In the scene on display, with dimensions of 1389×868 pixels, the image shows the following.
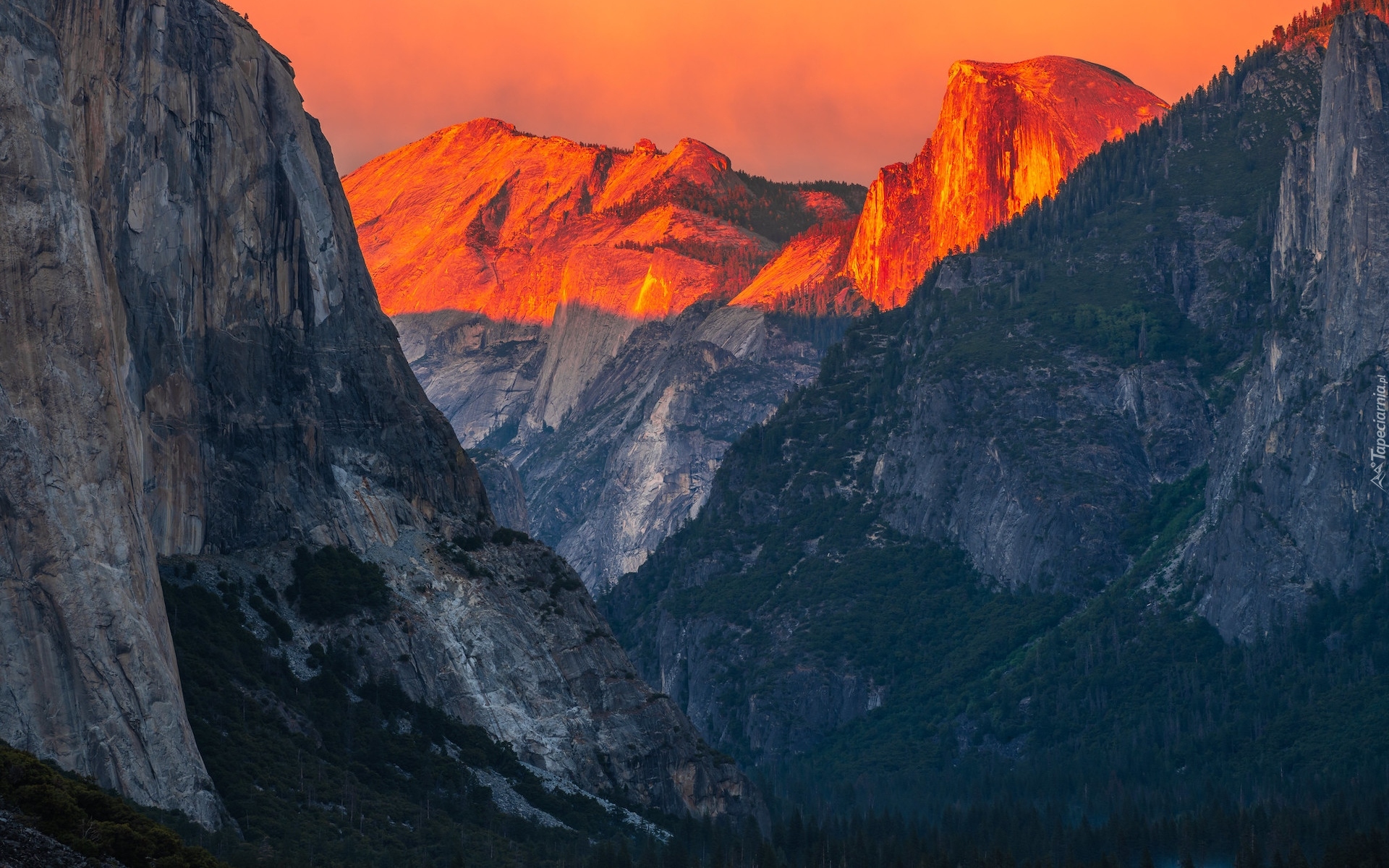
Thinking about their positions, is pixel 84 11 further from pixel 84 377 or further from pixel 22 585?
pixel 22 585

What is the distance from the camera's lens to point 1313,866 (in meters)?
195

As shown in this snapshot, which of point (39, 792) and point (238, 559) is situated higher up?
point (238, 559)

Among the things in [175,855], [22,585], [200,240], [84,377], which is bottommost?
[175,855]

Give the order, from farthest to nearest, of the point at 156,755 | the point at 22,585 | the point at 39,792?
1. the point at 156,755
2. the point at 22,585
3. the point at 39,792

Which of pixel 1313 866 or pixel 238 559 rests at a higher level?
pixel 238 559

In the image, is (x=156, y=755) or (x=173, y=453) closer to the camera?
(x=156, y=755)

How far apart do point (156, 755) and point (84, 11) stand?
5617 centimetres

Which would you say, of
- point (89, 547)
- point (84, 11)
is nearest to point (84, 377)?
point (89, 547)

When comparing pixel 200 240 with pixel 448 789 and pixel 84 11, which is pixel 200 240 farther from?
pixel 448 789

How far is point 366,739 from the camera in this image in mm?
190625

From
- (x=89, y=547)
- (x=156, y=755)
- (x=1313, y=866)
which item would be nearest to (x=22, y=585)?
(x=89, y=547)

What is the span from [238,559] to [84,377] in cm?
5114

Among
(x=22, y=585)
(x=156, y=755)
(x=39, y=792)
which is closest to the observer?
(x=39, y=792)

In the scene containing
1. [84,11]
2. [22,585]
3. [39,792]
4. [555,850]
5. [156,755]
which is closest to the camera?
[39,792]
